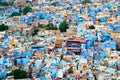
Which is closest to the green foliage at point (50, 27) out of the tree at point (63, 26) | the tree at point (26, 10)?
the tree at point (63, 26)

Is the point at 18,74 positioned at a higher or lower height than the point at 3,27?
lower

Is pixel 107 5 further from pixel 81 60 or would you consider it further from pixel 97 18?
pixel 81 60

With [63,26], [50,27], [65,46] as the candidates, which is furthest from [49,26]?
[65,46]

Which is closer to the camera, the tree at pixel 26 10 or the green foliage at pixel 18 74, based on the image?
the green foliage at pixel 18 74

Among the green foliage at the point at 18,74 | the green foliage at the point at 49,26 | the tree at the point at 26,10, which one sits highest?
the tree at the point at 26,10

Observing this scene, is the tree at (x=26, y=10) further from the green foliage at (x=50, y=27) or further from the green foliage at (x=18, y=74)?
the green foliage at (x=18, y=74)

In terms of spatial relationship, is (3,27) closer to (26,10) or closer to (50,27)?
(50,27)

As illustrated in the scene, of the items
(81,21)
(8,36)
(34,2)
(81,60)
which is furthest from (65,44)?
(34,2)

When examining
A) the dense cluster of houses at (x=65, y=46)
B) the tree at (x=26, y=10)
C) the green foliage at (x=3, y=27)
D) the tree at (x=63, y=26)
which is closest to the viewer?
the dense cluster of houses at (x=65, y=46)

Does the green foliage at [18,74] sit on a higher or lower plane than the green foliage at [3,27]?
lower
